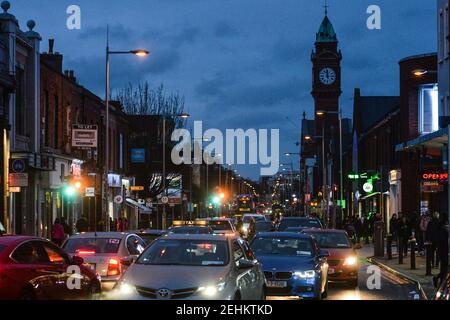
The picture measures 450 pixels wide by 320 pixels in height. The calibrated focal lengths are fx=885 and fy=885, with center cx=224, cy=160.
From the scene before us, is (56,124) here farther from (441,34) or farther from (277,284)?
(277,284)

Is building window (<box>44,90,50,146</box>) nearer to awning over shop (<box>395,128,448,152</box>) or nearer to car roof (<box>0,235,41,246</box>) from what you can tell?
awning over shop (<box>395,128,448,152</box>)

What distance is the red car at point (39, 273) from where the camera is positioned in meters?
13.8

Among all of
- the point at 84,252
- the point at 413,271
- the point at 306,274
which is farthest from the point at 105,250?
the point at 413,271

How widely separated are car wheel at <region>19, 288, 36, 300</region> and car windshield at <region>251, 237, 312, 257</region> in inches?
284

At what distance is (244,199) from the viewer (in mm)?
104625

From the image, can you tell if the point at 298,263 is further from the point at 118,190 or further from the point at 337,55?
the point at 337,55

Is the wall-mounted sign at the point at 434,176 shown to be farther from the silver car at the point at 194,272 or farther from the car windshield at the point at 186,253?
the car windshield at the point at 186,253

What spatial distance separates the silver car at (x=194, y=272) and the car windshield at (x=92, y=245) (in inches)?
139

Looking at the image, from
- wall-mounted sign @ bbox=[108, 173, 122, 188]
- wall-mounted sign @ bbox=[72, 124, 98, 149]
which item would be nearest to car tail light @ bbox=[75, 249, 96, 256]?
wall-mounted sign @ bbox=[72, 124, 98, 149]

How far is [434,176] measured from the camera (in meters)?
34.5

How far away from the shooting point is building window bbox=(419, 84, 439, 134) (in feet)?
163

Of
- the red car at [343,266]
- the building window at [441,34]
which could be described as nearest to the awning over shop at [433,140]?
the building window at [441,34]
